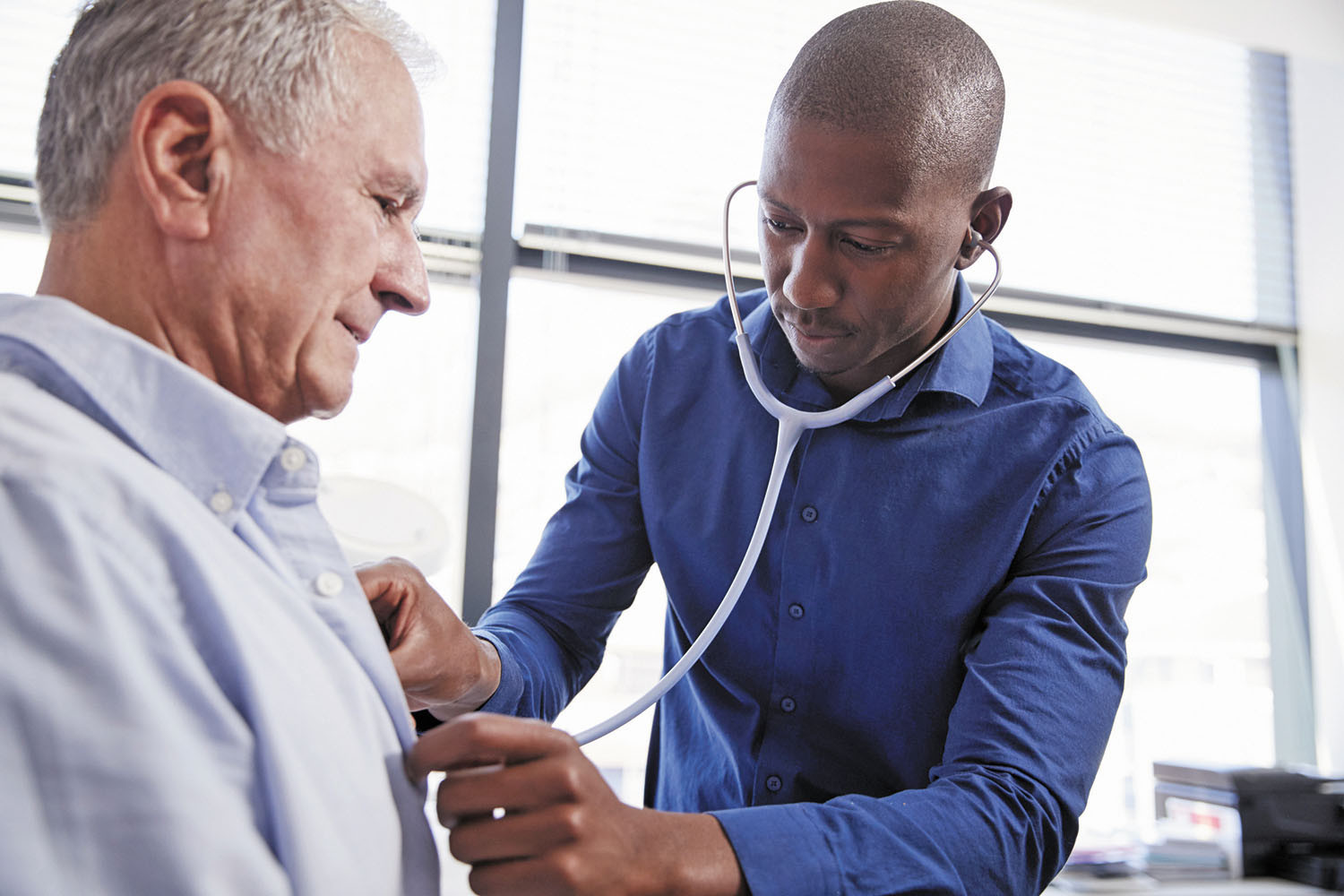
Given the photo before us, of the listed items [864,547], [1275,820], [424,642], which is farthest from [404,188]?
[1275,820]

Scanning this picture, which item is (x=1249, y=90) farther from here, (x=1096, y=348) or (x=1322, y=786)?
(x=1322, y=786)

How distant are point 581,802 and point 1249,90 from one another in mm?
→ 3494

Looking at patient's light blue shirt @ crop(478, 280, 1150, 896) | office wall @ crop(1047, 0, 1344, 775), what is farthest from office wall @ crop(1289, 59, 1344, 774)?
patient's light blue shirt @ crop(478, 280, 1150, 896)

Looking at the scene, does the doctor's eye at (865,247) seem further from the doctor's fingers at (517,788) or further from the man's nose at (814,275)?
the doctor's fingers at (517,788)

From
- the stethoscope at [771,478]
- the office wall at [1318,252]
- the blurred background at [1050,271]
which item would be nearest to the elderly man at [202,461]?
the stethoscope at [771,478]

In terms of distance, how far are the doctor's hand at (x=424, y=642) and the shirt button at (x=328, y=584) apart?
0.66 feet

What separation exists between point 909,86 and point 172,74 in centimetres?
68

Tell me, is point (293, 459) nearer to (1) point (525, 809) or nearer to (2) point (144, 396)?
(2) point (144, 396)

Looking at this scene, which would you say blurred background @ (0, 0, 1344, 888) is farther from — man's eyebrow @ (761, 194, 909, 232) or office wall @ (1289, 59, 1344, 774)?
man's eyebrow @ (761, 194, 909, 232)

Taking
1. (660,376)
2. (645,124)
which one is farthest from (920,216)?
(645,124)

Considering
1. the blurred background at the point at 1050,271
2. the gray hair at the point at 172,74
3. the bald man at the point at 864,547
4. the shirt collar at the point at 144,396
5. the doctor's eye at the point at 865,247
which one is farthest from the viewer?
the blurred background at the point at 1050,271

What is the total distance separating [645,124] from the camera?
2820 millimetres

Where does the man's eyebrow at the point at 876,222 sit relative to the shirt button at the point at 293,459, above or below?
above

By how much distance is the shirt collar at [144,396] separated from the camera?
26.0 inches
